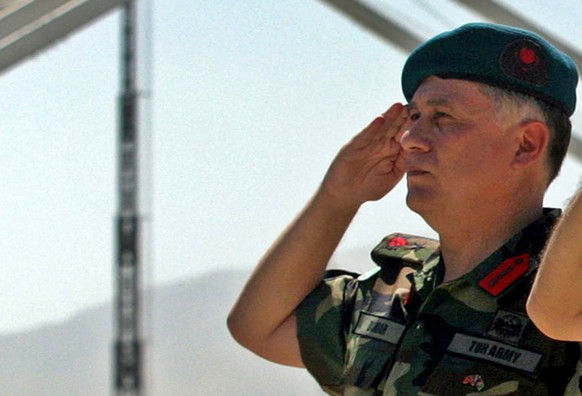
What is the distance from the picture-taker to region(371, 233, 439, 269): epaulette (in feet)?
11.2

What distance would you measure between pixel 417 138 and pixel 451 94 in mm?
110

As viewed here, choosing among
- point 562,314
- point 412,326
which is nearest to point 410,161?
point 412,326

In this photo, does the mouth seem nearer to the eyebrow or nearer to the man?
the man

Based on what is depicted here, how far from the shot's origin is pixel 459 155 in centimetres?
315

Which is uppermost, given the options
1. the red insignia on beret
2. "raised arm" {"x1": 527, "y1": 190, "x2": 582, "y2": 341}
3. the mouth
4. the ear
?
the ear

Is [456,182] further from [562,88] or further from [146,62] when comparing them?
[146,62]

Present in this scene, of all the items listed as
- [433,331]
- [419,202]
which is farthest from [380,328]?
[419,202]

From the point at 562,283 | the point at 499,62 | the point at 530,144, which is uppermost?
the point at 499,62

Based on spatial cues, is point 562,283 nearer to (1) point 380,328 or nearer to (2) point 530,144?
(2) point 530,144

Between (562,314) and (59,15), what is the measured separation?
3.63m

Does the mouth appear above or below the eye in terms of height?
below

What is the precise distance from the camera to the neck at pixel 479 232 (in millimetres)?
3158

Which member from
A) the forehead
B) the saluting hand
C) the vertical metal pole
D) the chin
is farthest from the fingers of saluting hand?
the vertical metal pole

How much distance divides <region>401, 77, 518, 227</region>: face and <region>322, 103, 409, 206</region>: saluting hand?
0.27 m
